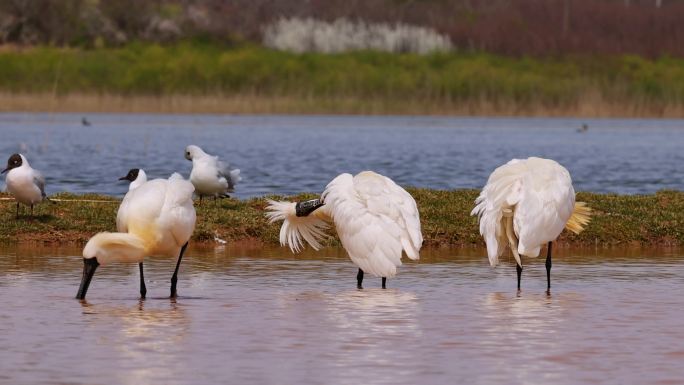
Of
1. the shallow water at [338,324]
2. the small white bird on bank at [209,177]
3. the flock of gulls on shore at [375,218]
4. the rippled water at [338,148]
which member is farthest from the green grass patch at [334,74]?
the flock of gulls on shore at [375,218]

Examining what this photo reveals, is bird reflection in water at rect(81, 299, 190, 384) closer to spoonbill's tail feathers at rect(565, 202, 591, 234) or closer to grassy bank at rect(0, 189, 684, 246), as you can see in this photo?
spoonbill's tail feathers at rect(565, 202, 591, 234)

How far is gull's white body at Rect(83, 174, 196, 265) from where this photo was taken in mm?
13430

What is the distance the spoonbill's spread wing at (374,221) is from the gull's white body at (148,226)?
61.8 inches

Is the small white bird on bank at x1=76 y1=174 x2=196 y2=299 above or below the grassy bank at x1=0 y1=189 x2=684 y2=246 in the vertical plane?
above

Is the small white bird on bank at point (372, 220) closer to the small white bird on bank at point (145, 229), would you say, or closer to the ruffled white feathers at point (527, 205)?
the ruffled white feathers at point (527, 205)

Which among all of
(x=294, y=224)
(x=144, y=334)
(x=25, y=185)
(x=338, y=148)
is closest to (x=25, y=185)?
(x=25, y=185)

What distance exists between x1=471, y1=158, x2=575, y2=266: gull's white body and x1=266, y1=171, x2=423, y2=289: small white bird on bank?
0.70 meters

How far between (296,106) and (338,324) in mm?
60896

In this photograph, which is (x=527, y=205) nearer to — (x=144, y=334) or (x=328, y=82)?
(x=144, y=334)

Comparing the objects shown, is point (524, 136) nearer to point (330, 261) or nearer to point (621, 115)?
point (621, 115)

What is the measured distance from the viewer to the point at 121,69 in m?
79.0

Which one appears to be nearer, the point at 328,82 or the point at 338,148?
the point at 338,148

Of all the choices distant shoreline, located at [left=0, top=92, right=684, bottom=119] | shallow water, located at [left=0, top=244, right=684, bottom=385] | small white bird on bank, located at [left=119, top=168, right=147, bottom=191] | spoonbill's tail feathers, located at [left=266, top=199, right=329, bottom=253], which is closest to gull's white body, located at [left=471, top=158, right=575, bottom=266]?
shallow water, located at [left=0, top=244, right=684, bottom=385]

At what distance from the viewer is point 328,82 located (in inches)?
2923
